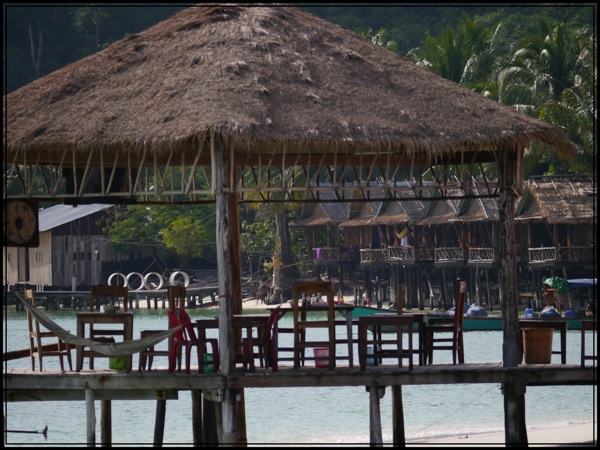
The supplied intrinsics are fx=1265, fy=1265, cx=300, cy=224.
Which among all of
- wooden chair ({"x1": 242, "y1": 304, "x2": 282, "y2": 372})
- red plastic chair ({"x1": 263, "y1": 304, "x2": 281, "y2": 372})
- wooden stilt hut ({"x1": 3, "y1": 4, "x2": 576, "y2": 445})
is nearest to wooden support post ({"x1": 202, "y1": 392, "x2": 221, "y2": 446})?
wooden stilt hut ({"x1": 3, "y1": 4, "x2": 576, "y2": 445})

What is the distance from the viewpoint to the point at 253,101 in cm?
1348

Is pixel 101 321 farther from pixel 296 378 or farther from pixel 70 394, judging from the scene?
pixel 296 378

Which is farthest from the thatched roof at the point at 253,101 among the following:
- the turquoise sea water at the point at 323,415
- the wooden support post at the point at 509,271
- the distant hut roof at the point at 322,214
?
the distant hut roof at the point at 322,214

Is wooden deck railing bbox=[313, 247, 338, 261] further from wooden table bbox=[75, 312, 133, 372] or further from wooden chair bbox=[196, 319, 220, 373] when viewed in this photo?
wooden chair bbox=[196, 319, 220, 373]

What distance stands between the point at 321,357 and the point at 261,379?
868 mm

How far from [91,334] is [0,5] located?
367cm

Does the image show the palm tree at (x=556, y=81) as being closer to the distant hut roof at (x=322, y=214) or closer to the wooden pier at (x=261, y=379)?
the distant hut roof at (x=322, y=214)

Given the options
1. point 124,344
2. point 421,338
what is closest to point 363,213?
point 421,338

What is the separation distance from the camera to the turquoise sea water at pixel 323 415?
70.7ft

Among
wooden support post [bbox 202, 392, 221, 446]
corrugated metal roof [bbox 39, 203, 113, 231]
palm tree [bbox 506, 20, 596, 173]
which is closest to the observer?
wooden support post [bbox 202, 392, 221, 446]

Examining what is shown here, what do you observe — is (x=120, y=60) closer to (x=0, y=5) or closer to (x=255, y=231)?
(x=0, y=5)

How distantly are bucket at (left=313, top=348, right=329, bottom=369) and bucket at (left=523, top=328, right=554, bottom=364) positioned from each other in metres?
2.19

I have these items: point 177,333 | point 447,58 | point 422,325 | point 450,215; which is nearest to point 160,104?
point 177,333

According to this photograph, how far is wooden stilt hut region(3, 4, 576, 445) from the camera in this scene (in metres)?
13.1
